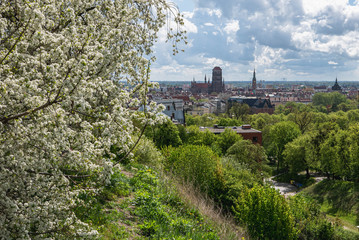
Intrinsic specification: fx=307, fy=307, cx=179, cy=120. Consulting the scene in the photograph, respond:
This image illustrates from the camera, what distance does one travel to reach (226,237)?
9.98m

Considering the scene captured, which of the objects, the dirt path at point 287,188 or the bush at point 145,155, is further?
the dirt path at point 287,188

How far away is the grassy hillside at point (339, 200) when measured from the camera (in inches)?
1305

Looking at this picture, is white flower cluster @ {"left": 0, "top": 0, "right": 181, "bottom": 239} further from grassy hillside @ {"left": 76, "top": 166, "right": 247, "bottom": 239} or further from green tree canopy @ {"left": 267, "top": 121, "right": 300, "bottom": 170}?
green tree canopy @ {"left": 267, "top": 121, "right": 300, "bottom": 170}

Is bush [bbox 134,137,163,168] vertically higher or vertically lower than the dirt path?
higher

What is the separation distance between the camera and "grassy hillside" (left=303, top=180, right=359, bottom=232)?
33.2 metres

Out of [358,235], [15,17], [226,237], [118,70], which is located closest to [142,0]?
[118,70]

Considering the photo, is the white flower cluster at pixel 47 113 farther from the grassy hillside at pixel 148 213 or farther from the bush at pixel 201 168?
the bush at pixel 201 168

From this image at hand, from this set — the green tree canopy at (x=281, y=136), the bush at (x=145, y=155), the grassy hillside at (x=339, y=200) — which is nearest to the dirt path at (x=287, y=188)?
Answer: the grassy hillside at (x=339, y=200)

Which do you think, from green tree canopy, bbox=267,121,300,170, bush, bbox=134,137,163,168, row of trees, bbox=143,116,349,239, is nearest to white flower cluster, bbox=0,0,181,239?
row of trees, bbox=143,116,349,239

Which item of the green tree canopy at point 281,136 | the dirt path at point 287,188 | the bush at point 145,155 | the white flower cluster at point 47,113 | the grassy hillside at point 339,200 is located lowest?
the dirt path at point 287,188

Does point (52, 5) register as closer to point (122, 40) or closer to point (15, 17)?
point (15, 17)

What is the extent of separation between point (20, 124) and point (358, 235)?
28150 mm

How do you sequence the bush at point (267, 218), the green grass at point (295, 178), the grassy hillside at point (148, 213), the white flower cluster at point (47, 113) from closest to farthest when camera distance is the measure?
the white flower cluster at point (47, 113), the grassy hillside at point (148, 213), the bush at point (267, 218), the green grass at point (295, 178)

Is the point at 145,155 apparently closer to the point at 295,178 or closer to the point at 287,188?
the point at 287,188
